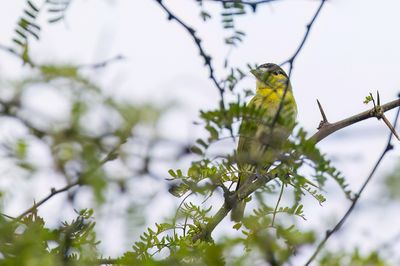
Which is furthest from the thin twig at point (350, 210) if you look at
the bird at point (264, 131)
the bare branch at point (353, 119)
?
the bare branch at point (353, 119)

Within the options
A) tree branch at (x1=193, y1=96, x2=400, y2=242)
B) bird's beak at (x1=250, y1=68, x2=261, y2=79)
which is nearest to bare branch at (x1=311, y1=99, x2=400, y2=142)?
tree branch at (x1=193, y1=96, x2=400, y2=242)

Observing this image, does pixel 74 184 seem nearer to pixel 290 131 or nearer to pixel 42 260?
pixel 42 260

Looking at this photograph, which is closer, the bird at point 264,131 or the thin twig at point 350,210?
the thin twig at point 350,210

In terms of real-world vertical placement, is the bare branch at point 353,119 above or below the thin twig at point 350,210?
above

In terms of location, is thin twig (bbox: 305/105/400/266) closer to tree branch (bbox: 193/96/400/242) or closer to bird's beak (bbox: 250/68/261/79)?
tree branch (bbox: 193/96/400/242)

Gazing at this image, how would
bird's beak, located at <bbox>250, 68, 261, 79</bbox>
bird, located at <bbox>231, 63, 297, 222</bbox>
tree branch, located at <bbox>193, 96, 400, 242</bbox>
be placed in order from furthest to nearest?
bird's beak, located at <bbox>250, 68, 261, 79</bbox>
tree branch, located at <bbox>193, 96, 400, 242</bbox>
bird, located at <bbox>231, 63, 297, 222</bbox>

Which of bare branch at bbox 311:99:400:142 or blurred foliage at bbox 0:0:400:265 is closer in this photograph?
blurred foliage at bbox 0:0:400:265

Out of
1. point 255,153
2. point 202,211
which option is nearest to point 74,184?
point 255,153

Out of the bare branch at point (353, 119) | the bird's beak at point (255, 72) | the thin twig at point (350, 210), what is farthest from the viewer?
the bare branch at point (353, 119)

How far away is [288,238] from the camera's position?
3.92ft

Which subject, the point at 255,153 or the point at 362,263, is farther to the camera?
the point at 255,153

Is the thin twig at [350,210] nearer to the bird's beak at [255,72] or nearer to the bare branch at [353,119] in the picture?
the bird's beak at [255,72]

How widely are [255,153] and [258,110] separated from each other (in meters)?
0.13

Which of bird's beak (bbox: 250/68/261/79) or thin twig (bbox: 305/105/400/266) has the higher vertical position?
bird's beak (bbox: 250/68/261/79)
